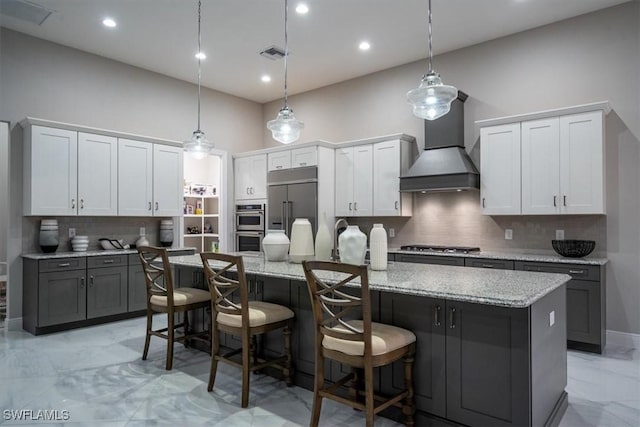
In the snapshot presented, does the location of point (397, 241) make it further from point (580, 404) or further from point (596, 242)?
point (580, 404)

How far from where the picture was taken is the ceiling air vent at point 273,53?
208 inches

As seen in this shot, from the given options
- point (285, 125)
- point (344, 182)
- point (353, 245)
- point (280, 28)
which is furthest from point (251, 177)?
point (353, 245)

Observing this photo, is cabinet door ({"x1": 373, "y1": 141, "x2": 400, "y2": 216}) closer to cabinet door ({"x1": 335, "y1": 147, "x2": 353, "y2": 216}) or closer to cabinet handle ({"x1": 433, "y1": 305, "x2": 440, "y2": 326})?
cabinet door ({"x1": 335, "y1": 147, "x2": 353, "y2": 216})

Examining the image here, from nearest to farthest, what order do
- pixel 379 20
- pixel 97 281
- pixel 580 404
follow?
pixel 580 404, pixel 379 20, pixel 97 281

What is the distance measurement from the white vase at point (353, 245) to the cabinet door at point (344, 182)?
114 inches

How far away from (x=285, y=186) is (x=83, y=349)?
331cm

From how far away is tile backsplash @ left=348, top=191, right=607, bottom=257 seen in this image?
444 cm

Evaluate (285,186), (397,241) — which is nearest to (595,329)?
(397,241)

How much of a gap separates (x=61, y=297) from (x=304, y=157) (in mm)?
3444

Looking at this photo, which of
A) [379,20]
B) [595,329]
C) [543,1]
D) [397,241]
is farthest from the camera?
[397,241]

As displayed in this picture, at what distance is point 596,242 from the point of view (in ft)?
14.2

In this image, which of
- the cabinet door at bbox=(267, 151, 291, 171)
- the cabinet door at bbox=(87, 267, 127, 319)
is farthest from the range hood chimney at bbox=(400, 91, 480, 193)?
the cabinet door at bbox=(87, 267, 127, 319)

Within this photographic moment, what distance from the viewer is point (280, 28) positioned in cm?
474

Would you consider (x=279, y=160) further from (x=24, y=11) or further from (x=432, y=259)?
(x=24, y=11)
